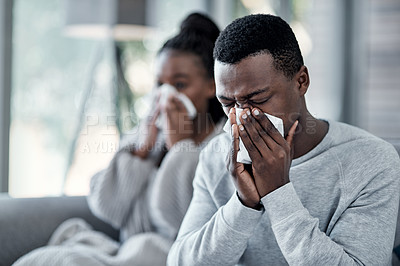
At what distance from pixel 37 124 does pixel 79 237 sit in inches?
44.7

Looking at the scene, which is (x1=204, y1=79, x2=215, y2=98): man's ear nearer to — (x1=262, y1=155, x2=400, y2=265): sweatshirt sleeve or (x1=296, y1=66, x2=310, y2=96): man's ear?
(x1=296, y1=66, x2=310, y2=96): man's ear

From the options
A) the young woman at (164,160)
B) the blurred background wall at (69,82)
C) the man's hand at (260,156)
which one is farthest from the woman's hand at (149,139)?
the man's hand at (260,156)

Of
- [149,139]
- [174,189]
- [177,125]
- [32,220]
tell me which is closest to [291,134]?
[174,189]

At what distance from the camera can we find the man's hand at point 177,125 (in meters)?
1.70

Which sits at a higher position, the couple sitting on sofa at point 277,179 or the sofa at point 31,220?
the couple sitting on sofa at point 277,179

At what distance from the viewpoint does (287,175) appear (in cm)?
97

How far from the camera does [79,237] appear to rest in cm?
157

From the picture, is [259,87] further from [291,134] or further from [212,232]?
[212,232]

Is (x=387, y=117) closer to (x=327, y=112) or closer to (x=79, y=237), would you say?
(x=327, y=112)

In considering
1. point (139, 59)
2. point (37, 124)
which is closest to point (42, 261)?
point (37, 124)

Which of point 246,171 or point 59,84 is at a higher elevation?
point 59,84

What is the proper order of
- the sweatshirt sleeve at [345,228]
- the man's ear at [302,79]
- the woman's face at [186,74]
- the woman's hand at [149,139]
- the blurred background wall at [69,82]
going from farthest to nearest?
1. the blurred background wall at [69,82]
2. the woman's hand at [149,139]
3. the woman's face at [186,74]
4. the man's ear at [302,79]
5. the sweatshirt sleeve at [345,228]

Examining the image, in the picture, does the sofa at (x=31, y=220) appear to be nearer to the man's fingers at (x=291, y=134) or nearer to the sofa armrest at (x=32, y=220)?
the sofa armrest at (x=32, y=220)

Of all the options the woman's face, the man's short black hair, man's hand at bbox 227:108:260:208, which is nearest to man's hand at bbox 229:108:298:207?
man's hand at bbox 227:108:260:208
